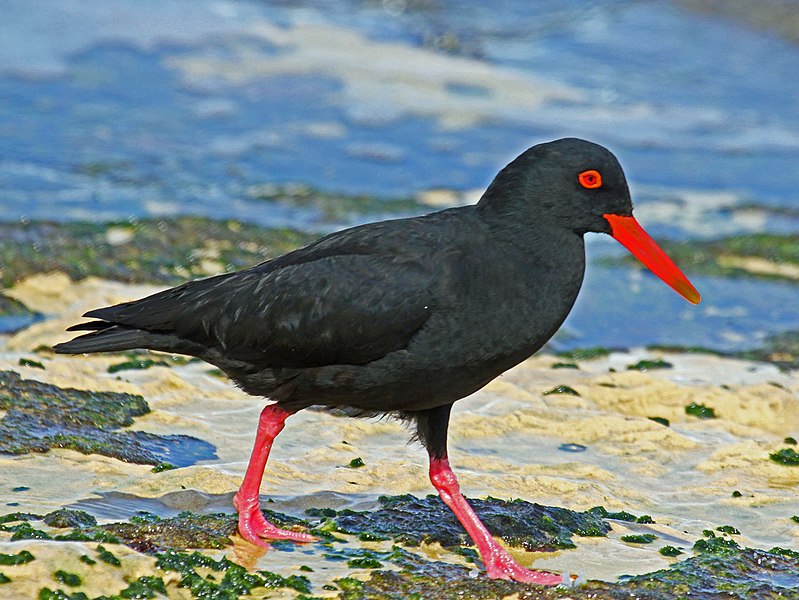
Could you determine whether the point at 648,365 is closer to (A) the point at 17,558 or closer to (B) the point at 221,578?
(B) the point at 221,578

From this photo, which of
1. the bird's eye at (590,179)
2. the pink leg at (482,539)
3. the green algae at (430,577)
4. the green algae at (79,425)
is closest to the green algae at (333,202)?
the green algae at (79,425)

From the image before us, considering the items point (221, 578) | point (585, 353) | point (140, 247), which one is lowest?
point (221, 578)

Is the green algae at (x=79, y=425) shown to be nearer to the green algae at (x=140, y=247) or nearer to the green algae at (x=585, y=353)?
the green algae at (x=140, y=247)

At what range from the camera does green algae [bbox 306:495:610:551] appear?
4715mm

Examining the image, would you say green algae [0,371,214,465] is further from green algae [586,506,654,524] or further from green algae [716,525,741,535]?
green algae [716,525,741,535]

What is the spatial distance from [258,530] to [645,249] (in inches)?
78.9

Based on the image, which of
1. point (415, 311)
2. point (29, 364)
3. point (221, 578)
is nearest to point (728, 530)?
point (415, 311)

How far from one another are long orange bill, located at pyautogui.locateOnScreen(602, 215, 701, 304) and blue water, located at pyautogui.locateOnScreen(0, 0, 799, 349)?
4.03 metres

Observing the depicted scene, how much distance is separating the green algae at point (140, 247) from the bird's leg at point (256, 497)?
4.22 meters

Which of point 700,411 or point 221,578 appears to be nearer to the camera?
point 221,578

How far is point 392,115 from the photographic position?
1509cm

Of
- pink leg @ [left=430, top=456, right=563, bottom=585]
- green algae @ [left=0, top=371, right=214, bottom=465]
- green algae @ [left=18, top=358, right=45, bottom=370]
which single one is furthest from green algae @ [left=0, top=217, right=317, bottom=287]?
pink leg @ [left=430, top=456, right=563, bottom=585]

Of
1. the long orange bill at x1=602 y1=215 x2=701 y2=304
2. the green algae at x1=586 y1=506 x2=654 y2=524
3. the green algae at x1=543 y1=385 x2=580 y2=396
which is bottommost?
the green algae at x1=586 y1=506 x2=654 y2=524

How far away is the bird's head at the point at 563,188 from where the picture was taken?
15.3 feet
